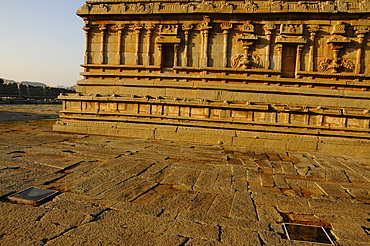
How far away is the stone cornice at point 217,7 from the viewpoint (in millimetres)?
9656

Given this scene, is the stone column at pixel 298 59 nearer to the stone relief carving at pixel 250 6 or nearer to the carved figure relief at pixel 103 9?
the stone relief carving at pixel 250 6

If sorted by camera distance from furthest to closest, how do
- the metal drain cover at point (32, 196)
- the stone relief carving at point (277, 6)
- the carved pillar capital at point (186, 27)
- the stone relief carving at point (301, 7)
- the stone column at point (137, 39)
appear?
the stone column at point (137, 39)
the carved pillar capital at point (186, 27)
the stone relief carving at point (277, 6)
the stone relief carving at point (301, 7)
the metal drain cover at point (32, 196)

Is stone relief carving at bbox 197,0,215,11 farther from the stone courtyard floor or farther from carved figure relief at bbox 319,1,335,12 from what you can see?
the stone courtyard floor

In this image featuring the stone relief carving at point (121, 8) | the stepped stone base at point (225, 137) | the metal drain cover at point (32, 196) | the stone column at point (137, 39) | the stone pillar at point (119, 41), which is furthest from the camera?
the stone pillar at point (119, 41)

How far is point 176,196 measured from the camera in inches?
163

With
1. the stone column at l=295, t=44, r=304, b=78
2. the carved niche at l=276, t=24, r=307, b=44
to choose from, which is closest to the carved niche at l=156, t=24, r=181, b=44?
the carved niche at l=276, t=24, r=307, b=44

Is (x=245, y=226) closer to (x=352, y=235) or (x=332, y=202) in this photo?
(x=352, y=235)

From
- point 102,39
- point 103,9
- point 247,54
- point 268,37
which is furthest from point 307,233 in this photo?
point 103,9

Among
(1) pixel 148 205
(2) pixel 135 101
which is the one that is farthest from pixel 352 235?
(2) pixel 135 101

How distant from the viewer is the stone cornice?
9656 millimetres

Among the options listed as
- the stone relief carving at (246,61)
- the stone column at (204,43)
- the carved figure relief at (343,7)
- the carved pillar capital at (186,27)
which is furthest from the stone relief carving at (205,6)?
the carved figure relief at (343,7)

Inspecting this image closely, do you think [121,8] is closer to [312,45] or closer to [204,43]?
[204,43]

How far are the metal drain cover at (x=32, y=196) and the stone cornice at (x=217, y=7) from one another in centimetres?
921

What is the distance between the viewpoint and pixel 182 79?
10930mm
